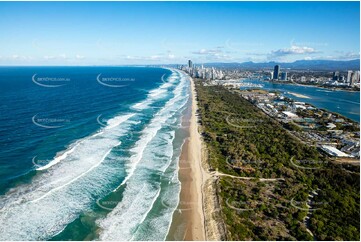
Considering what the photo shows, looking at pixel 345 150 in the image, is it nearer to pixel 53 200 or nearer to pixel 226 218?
pixel 226 218

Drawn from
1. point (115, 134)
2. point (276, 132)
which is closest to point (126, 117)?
point (115, 134)

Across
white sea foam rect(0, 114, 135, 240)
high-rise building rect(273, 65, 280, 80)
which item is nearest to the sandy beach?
white sea foam rect(0, 114, 135, 240)

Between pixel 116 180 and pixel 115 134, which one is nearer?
pixel 116 180

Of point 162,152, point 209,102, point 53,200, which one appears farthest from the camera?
point 209,102

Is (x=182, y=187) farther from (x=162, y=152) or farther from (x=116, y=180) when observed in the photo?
(x=162, y=152)

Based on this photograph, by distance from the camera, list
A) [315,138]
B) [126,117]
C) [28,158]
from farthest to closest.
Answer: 1. [126,117]
2. [315,138]
3. [28,158]

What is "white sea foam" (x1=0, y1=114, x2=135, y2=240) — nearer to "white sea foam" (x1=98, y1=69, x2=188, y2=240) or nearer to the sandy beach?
"white sea foam" (x1=98, y1=69, x2=188, y2=240)

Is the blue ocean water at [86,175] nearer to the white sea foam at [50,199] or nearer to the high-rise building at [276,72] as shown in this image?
the white sea foam at [50,199]
